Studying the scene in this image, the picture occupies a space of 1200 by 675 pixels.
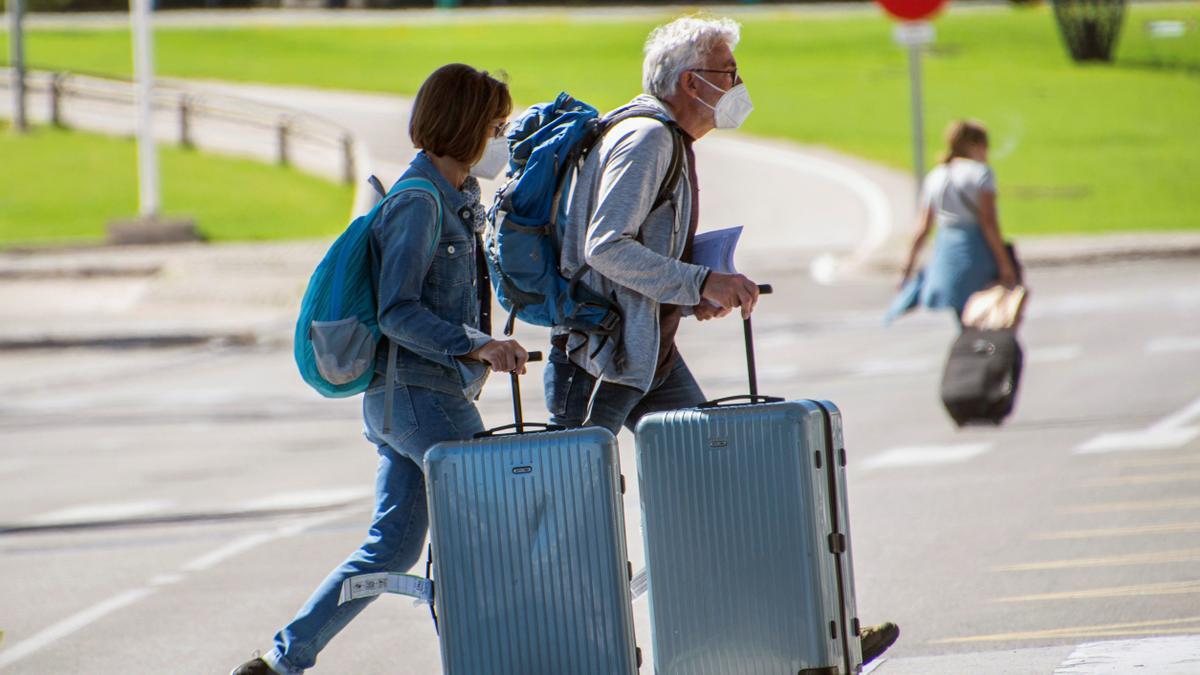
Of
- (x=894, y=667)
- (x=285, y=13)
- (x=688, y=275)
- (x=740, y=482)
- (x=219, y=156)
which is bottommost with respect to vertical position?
(x=894, y=667)

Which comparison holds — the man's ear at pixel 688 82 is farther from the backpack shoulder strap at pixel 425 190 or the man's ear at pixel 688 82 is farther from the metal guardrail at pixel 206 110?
the metal guardrail at pixel 206 110

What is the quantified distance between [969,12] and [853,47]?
31.9ft

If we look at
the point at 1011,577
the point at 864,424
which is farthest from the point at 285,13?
the point at 1011,577

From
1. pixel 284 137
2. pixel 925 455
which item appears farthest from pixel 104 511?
pixel 284 137

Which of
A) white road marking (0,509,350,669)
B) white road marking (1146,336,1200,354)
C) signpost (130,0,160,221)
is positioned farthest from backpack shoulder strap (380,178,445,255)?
signpost (130,0,160,221)

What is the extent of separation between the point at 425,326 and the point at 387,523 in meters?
0.58

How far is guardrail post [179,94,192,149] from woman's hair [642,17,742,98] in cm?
3836

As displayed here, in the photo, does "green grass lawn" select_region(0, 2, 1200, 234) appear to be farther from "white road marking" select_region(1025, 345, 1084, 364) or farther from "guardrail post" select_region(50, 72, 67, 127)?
"white road marking" select_region(1025, 345, 1084, 364)

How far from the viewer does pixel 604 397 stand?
16.9 ft

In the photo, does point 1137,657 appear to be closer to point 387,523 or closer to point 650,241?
point 650,241

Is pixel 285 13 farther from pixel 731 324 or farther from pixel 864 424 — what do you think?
pixel 864 424

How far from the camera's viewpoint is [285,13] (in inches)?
3086

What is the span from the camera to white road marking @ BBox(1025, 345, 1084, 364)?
1545cm

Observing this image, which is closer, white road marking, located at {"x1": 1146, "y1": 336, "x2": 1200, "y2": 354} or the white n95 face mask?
the white n95 face mask
